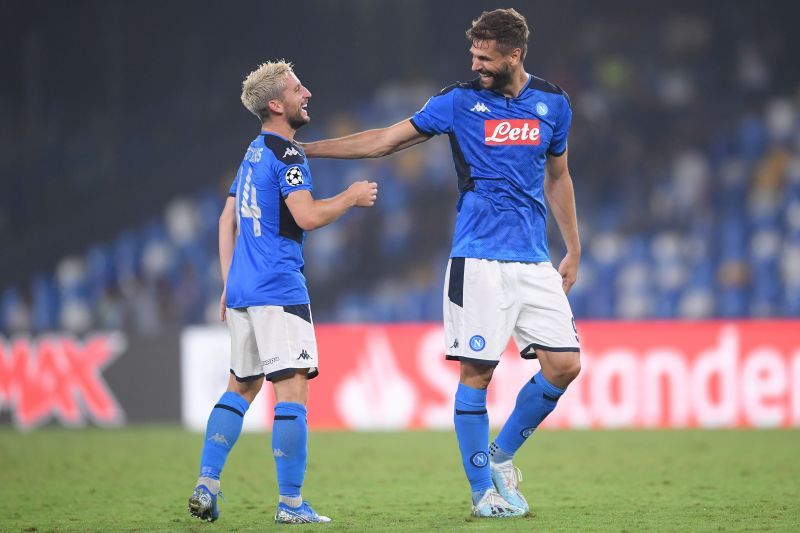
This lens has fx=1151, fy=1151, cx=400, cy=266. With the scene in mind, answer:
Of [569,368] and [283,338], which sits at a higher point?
[283,338]

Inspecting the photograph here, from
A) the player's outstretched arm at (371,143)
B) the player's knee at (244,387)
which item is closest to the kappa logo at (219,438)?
the player's knee at (244,387)

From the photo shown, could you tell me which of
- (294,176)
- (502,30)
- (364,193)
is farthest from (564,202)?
(294,176)

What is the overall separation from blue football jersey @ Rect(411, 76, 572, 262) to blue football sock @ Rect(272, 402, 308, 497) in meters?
1.03

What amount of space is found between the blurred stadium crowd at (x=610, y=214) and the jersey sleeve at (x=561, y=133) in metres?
8.35

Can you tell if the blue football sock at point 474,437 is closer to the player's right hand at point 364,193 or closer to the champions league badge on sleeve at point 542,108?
the player's right hand at point 364,193

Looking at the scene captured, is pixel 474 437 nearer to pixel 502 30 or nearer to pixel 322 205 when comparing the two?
pixel 322 205

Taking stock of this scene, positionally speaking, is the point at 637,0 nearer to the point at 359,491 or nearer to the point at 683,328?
the point at 683,328

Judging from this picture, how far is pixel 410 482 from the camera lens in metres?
6.96

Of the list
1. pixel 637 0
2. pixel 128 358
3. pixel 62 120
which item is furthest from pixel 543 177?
pixel 62 120

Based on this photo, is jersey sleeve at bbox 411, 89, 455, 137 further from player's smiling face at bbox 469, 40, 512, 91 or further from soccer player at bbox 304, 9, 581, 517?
player's smiling face at bbox 469, 40, 512, 91

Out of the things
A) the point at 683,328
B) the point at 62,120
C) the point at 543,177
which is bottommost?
the point at 683,328

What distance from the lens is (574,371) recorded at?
5172mm

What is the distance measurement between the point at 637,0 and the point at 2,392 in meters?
10.1

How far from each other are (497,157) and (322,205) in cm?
82
